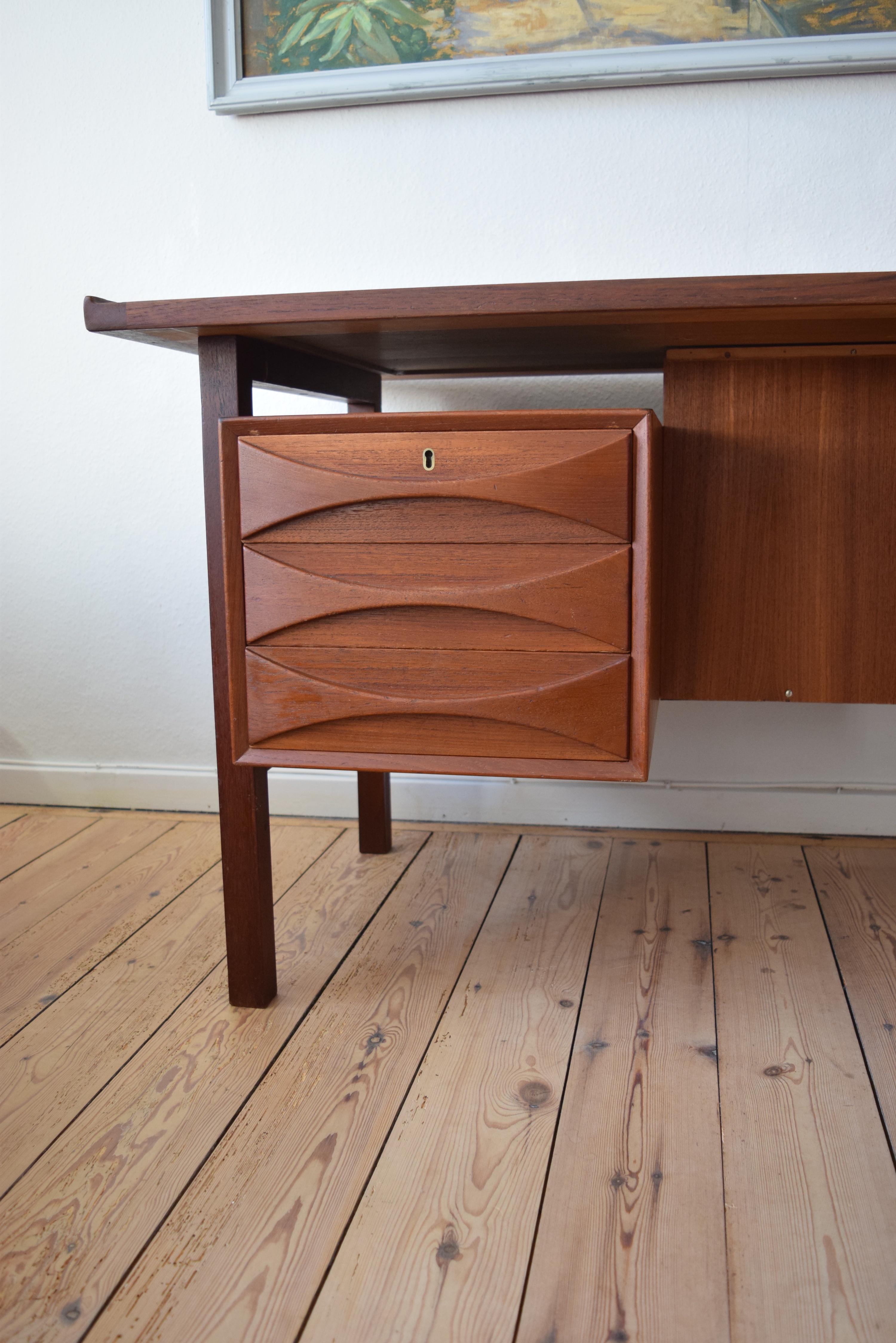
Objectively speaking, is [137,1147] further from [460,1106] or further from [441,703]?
[441,703]

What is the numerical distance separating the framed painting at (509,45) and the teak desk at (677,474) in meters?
0.52

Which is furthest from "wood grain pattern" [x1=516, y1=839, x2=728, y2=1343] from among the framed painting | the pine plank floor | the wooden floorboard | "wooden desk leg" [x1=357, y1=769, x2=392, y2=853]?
the framed painting

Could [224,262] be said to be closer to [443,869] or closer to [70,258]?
[70,258]

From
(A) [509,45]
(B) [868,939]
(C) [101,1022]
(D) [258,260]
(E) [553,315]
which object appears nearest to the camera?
(E) [553,315]

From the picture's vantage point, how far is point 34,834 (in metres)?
1.73

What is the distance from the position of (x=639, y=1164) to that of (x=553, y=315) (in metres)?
0.74

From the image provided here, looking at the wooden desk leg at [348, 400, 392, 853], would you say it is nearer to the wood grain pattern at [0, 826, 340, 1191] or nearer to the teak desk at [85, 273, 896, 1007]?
the wood grain pattern at [0, 826, 340, 1191]

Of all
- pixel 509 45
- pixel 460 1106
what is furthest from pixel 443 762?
pixel 509 45

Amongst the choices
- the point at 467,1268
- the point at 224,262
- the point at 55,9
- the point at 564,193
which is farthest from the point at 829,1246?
the point at 55,9

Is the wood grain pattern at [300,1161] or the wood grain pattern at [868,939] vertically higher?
the wood grain pattern at [868,939]

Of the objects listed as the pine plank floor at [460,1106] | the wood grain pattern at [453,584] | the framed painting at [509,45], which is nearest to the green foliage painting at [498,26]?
the framed painting at [509,45]

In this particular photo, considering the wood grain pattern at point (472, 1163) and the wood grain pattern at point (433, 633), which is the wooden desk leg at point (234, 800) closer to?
the wood grain pattern at point (433, 633)

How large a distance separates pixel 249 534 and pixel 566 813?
85 cm

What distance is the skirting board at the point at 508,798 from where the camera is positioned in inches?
64.4
